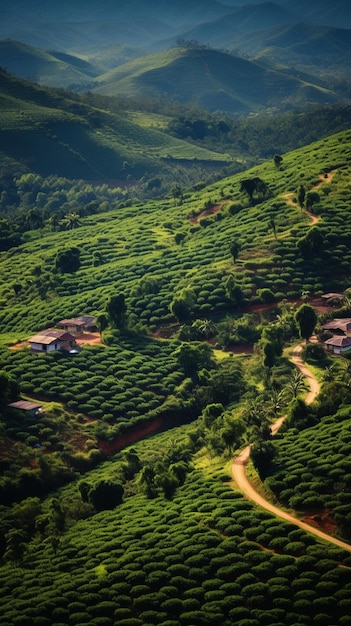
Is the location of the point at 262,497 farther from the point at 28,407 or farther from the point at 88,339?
the point at 88,339

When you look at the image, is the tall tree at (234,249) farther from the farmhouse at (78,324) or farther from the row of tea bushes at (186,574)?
A: the row of tea bushes at (186,574)

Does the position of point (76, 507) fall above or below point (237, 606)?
below

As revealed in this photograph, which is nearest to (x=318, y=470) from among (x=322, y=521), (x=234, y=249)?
(x=322, y=521)

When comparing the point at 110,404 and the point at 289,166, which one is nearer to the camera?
the point at 110,404

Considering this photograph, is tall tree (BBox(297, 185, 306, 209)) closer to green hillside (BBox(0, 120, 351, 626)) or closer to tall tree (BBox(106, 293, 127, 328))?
green hillside (BBox(0, 120, 351, 626))

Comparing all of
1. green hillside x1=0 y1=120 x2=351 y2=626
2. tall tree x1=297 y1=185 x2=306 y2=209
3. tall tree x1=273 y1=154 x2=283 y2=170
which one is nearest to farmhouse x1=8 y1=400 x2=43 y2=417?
green hillside x1=0 y1=120 x2=351 y2=626

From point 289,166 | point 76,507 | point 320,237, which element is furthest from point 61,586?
point 289,166

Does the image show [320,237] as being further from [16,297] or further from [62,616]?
[62,616]
